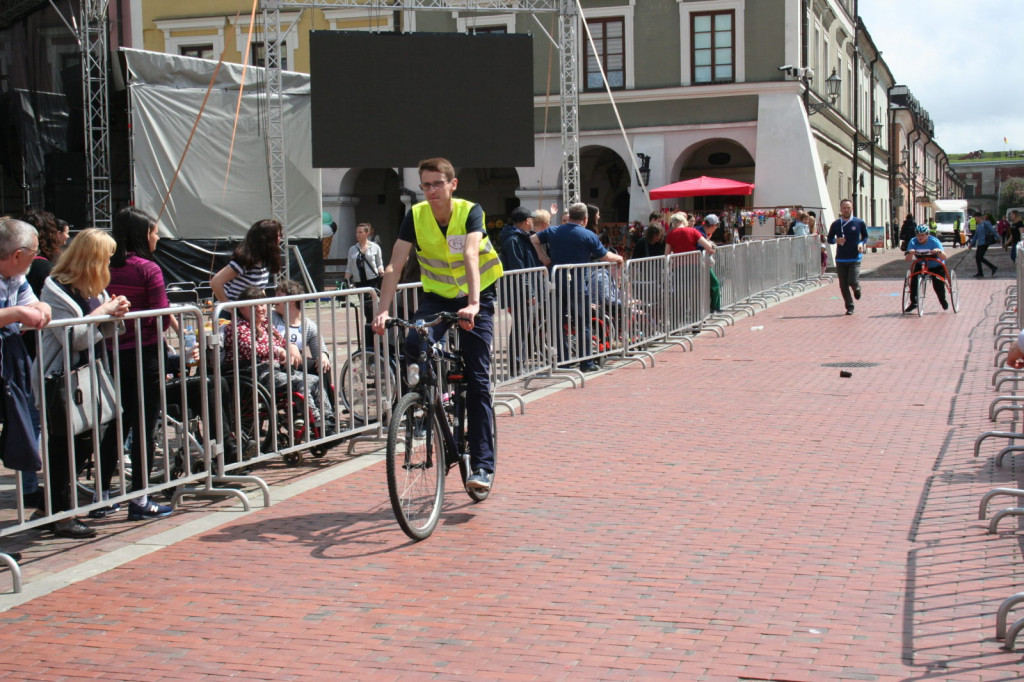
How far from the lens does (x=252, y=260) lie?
825 cm

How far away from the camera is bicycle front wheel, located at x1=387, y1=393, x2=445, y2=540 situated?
5676 mm

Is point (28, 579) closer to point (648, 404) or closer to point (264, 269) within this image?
point (264, 269)

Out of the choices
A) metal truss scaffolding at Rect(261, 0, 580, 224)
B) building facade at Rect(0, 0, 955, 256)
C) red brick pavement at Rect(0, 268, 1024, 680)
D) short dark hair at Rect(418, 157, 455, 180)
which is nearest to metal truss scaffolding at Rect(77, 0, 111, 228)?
metal truss scaffolding at Rect(261, 0, 580, 224)

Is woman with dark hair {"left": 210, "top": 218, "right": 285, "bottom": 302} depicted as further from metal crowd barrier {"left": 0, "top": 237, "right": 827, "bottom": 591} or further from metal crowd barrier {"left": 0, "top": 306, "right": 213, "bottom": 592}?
metal crowd barrier {"left": 0, "top": 306, "right": 213, "bottom": 592}

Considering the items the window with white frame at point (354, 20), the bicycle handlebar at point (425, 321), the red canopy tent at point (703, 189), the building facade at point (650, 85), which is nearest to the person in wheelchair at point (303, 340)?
the bicycle handlebar at point (425, 321)

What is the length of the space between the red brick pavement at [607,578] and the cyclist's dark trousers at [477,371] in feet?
1.19

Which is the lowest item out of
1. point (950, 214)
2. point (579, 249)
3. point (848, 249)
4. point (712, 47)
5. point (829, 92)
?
point (848, 249)

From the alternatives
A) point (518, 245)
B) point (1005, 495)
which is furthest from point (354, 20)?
point (1005, 495)

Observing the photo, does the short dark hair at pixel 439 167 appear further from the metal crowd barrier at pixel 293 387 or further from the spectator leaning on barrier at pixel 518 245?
the spectator leaning on barrier at pixel 518 245

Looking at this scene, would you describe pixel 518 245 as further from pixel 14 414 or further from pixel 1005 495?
pixel 14 414

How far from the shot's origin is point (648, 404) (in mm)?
10383

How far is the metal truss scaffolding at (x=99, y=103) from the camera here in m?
24.1

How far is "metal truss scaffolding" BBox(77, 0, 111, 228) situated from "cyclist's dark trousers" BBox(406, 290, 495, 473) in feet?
63.1

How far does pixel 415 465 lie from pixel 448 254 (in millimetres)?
1188
